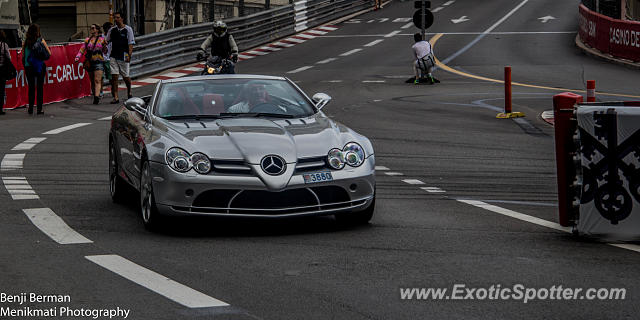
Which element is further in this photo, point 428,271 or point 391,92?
point 391,92

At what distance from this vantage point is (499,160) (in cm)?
1490

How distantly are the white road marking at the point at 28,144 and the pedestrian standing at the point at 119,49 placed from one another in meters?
7.91

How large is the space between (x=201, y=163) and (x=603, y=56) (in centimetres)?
3056

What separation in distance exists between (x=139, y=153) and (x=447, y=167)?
5.35 metres

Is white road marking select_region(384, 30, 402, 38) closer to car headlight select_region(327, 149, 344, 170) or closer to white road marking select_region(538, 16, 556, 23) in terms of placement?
white road marking select_region(538, 16, 556, 23)

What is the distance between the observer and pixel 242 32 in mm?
42344

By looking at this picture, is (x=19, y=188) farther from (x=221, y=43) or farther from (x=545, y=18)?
(x=545, y=18)

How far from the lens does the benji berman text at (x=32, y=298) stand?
6410 millimetres

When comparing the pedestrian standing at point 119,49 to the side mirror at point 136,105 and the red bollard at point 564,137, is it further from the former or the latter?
the red bollard at point 564,137

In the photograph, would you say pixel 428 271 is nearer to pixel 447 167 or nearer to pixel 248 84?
pixel 248 84

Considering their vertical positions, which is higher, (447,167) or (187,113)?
(187,113)

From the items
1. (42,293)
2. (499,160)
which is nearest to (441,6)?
(499,160)

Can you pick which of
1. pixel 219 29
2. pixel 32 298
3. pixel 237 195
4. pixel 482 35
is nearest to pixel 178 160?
pixel 237 195

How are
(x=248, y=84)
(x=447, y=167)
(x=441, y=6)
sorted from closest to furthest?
(x=248, y=84)
(x=447, y=167)
(x=441, y=6)
